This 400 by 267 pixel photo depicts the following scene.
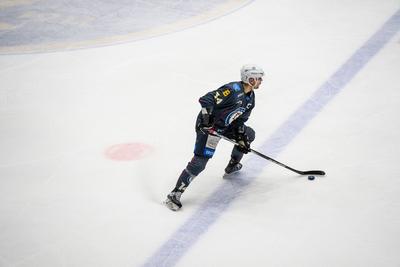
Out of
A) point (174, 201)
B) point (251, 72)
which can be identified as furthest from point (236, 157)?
point (251, 72)

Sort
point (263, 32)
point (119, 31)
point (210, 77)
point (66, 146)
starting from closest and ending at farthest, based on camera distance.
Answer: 1. point (66, 146)
2. point (210, 77)
3. point (263, 32)
4. point (119, 31)

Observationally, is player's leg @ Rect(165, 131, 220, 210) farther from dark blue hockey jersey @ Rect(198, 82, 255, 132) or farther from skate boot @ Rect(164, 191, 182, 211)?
dark blue hockey jersey @ Rect(198, 82, 255, 132)

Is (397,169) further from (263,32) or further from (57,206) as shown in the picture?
(263,32)

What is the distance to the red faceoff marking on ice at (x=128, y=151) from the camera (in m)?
5.13

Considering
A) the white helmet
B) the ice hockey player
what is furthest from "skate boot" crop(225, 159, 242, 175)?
the white helmet

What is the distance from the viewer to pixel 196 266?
356 cm

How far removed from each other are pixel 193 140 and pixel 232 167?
87cm

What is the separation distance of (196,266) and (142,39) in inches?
232

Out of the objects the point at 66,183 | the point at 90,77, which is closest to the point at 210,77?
the point at 90,77

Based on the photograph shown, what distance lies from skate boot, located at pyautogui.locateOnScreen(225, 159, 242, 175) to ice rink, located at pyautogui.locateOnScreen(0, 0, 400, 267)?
76mm

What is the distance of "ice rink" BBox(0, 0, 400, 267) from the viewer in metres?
3.81

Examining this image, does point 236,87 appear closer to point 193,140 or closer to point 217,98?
point 217,98

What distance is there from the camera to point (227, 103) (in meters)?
4.08

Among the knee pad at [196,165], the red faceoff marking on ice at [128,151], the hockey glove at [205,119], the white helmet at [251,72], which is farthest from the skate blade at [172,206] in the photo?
the white helmet at [251,72]
